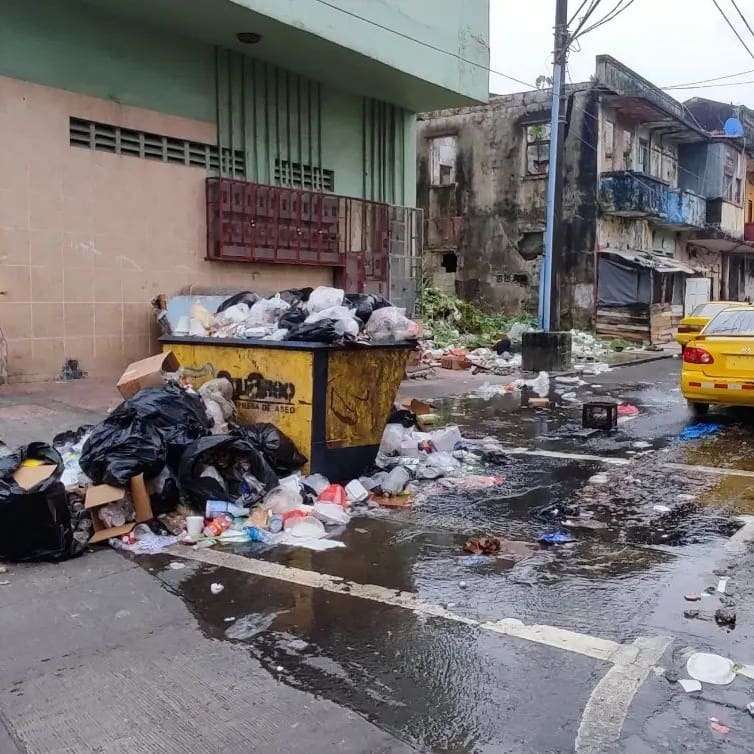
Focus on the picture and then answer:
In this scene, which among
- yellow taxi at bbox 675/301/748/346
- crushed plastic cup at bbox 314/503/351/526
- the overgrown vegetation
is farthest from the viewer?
the overgrown vegetation

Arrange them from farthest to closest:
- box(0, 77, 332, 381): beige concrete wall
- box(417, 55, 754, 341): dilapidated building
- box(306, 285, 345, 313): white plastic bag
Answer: box(417, 55, 754, 341): dilapidated building → box(0, 77, 332, 381): beige concrete wall → box(306, 285, 345, 313): white plastic bag

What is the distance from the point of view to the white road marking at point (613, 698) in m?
2.81

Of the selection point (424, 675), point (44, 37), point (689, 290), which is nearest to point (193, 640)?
point (424, 675)

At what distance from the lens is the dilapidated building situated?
996 inches

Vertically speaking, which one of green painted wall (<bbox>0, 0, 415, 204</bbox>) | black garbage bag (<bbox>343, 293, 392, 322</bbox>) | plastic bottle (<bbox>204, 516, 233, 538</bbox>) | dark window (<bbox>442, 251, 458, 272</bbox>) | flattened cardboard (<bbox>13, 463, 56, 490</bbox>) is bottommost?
plastic bottle (<bbox>204, 516, 233, 538</bbox>)

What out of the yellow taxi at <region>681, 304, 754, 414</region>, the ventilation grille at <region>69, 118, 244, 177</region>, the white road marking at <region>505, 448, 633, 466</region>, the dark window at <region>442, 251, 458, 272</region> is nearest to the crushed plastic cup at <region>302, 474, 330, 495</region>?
the white road marking at <region>505, 448, 633, 466</region>

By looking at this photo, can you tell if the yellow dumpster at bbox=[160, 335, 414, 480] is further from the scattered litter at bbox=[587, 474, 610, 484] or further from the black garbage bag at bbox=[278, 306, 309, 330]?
the scattered litter at bbox=[587, 474, 610, 484]

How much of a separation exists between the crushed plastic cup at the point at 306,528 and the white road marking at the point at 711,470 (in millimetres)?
3686

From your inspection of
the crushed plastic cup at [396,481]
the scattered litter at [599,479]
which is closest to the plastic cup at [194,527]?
the crushed plastic cup at [396,481]

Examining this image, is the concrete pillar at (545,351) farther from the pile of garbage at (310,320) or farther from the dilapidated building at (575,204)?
the dilapidated building at (575,204)

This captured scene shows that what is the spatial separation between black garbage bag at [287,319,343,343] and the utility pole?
1057 cm

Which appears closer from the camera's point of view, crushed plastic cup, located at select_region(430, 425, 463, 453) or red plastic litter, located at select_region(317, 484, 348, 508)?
red plastic litter, located at select_region(317, 484, 348, 508)

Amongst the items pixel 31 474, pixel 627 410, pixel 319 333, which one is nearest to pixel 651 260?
pixel 627 410

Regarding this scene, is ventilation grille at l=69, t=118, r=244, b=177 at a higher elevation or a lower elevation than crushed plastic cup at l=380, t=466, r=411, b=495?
higher
